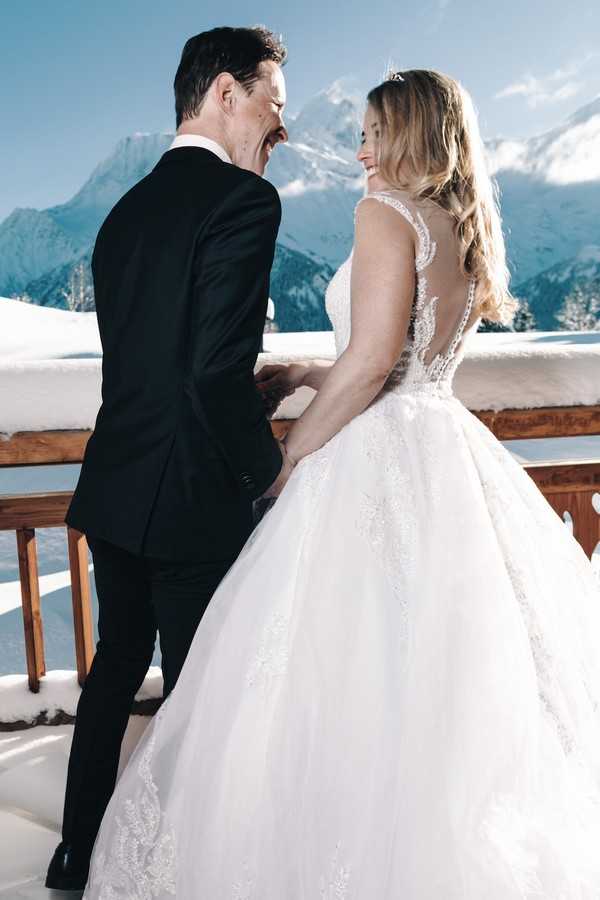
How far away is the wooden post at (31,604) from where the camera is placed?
1729mm

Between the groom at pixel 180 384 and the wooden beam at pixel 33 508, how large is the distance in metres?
0.48

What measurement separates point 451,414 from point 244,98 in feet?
1.79

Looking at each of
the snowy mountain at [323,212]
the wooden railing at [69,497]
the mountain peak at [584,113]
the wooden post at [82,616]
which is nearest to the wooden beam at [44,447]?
the wooden railing at [69,497]

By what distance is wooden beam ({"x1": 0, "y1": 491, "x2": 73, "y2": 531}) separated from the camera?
5.50 ft

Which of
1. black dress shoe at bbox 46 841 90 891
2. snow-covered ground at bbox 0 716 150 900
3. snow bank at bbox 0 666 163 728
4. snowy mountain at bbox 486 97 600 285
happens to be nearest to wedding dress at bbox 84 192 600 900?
black dress shoe at bbox 46 841 90 891

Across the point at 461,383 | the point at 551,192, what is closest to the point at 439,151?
the point at 461,383

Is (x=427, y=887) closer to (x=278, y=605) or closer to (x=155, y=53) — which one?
(x=278, y=605)

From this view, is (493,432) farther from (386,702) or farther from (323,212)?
(323,212)

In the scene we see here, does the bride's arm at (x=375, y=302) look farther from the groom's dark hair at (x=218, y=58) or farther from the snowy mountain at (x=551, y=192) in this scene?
the snowy mountain at (x=551, y=192)

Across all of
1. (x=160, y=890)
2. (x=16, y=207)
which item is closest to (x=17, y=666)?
(x=160, y=890)

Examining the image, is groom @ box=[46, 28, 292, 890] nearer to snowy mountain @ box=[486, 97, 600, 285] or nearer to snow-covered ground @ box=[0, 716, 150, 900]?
snow-covered ground @ box=[0, 716, 150, 900]

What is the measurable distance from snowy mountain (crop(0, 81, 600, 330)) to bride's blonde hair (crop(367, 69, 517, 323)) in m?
17.3

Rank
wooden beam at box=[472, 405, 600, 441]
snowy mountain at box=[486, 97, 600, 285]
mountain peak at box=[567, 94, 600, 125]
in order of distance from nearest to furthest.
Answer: wooden beam at box=[472, 405, 600, 441] → snowy mountain at box=[486, 97, 600, 285] → mountain peak at box=[567, 94, 600, 125]

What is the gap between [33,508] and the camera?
168 centimetres
